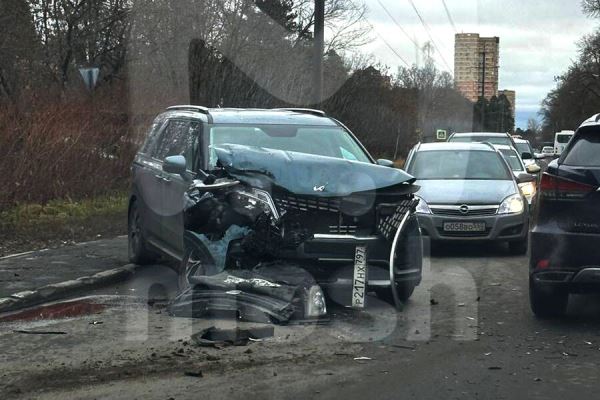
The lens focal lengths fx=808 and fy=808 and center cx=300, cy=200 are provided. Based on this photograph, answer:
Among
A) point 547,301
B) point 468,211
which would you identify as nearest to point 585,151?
point 547,301

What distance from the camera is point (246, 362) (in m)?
5.60

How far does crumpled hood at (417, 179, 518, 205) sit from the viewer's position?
1091 cm

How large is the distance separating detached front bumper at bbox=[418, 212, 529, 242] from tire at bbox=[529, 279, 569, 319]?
3640 millimetres

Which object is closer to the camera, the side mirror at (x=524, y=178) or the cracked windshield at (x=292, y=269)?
the cracked windshield at (x=292, y=269)

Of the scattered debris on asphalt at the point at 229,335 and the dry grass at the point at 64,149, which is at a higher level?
the dry grass at the point at 64,149

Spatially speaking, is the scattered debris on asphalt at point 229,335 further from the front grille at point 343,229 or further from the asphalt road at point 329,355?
the front grille at point 343,229

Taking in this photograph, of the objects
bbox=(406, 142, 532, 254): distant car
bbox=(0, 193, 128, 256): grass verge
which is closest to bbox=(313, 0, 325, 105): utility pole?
bbox=(0, 193, 128, 256): grass verge

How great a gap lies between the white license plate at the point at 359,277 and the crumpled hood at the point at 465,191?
14.3ft

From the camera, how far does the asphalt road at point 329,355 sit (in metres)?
5.04

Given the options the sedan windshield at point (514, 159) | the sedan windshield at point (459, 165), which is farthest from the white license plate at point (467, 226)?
the sedan windshield at point (514, 159)

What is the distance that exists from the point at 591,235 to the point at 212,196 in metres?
3.14

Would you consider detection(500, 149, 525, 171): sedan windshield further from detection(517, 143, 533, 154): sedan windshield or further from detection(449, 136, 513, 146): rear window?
detection(517, 143, 533, 154): sedan windshield

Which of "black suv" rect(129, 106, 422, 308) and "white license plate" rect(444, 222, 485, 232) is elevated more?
"black suv" rect(129, 106, 422, 308)

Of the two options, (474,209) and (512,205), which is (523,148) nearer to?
(512,205)
